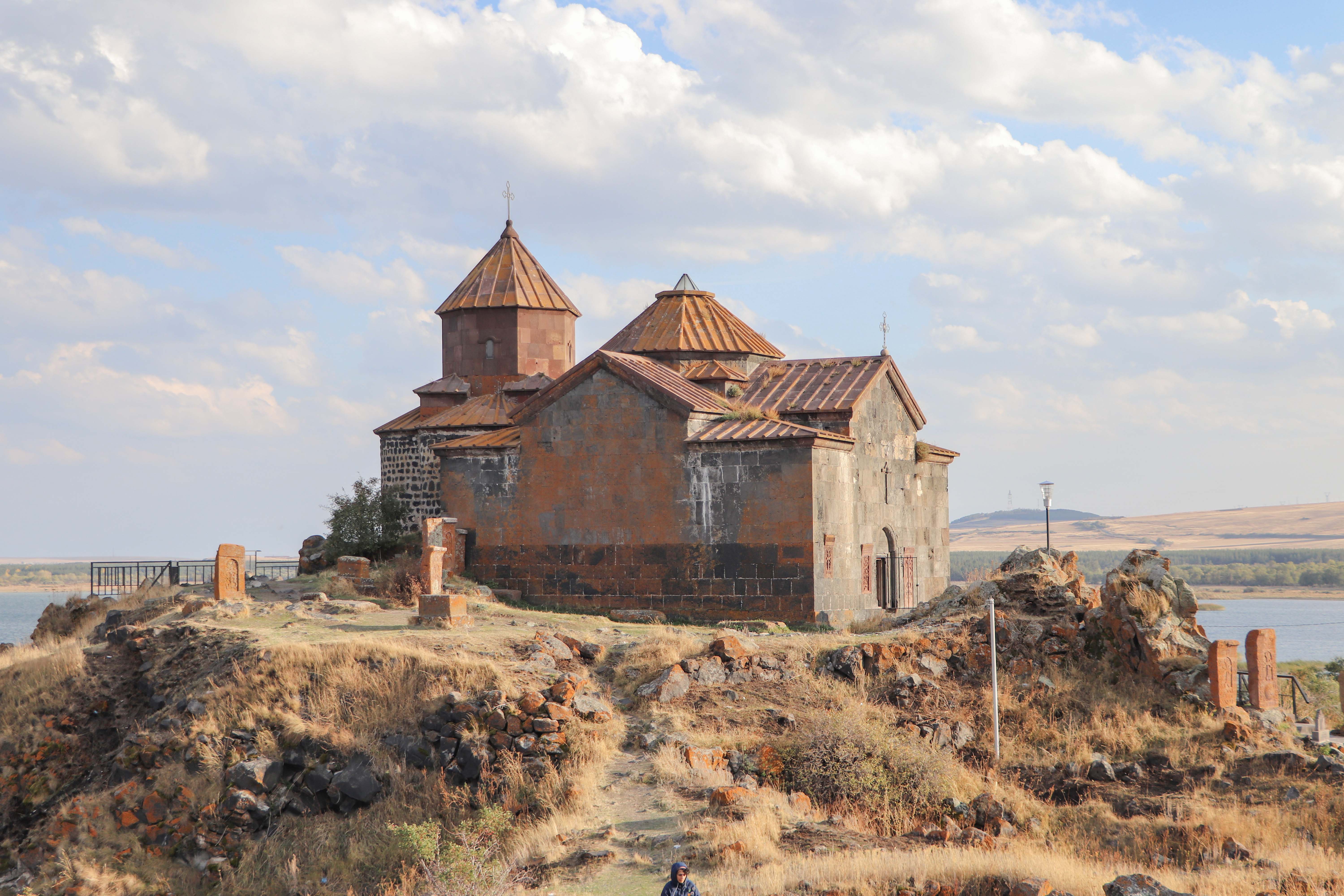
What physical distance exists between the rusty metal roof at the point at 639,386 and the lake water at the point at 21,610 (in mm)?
11678

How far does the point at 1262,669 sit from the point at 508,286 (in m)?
17.5

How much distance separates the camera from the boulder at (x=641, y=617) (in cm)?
2156

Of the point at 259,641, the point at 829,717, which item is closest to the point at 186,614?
the point at 259,641

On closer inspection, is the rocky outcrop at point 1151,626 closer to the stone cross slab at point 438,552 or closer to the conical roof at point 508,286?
the stone cross slab at point 438,552

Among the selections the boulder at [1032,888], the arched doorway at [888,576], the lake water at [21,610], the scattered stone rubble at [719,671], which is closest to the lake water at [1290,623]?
the arched doorway at [888,576]

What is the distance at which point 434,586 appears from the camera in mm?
21453

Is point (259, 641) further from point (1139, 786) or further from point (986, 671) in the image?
point (1139, 786)

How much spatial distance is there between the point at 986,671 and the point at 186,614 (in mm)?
12852

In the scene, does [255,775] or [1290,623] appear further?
[1290,623]

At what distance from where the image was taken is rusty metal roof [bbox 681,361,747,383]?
80.8 feet

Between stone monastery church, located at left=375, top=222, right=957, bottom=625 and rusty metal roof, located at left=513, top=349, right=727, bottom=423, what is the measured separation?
0.04m

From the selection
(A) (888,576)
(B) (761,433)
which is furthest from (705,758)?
(A) (888,576)

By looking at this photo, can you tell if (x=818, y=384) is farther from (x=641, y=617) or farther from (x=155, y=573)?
(x=155, y=573)

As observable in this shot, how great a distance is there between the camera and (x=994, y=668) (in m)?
15.6
